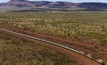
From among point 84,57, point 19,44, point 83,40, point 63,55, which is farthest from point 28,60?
point 83,40

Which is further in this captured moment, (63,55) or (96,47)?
(96,47)

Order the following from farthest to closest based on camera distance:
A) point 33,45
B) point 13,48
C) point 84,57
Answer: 1. point 33,45
2. point 13,48
3. point 84,57

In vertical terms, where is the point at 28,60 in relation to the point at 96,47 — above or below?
above

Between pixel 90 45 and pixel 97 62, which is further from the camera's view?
pixel 90 45

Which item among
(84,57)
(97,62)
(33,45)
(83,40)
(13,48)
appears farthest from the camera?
(83,40)

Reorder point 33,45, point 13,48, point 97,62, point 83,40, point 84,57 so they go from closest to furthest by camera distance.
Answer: point 97,62 < point 84,57 < point 13,48 < point 33,45 < point 83,40

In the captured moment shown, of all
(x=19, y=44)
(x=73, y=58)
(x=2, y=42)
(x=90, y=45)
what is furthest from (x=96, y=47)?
(x=2, y=42)

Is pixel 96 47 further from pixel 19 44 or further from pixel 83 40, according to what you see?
pixel 19 44

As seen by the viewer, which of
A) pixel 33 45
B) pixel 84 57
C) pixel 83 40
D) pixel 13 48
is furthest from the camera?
pixel 83 40

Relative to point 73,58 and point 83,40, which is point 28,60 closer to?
point 73,58
